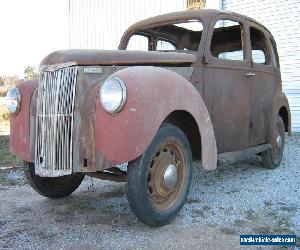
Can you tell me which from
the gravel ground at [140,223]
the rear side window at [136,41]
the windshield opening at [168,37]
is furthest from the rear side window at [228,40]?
the gravel ground at [140,223]

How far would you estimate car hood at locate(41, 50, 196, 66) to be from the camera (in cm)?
335

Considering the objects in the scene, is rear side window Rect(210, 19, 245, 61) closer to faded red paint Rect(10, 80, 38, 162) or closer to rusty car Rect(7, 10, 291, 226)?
rusty car Rect(7, 10, 291, 226)

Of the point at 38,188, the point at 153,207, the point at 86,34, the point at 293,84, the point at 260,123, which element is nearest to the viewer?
the point at 153,207

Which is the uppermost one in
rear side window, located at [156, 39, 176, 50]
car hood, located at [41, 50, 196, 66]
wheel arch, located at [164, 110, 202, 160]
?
rear side window, located at [156, 39, 176, 50]

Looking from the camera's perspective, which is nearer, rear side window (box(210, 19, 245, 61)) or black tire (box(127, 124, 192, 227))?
black tire (box(127, 124, 192, 227))

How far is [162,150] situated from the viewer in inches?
136

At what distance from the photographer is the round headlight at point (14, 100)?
12.4 ft

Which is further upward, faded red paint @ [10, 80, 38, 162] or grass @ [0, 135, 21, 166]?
faded red paint @ [10, 80, 38, 162]

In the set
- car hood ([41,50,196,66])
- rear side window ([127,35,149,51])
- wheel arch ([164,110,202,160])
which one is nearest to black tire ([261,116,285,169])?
wheel arch ([164,110,202,160])

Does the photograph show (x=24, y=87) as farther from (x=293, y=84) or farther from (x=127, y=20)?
(x=127, y=20)

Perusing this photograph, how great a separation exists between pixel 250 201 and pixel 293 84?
637 cm

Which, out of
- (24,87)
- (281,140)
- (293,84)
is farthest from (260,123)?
(293,84)

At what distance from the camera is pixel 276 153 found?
5922 mm

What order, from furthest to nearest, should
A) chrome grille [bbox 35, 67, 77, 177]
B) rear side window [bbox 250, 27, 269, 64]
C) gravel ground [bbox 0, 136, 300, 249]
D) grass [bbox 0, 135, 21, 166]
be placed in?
1. grass [bbox 0, 135, 21, 166]
2. rear side window [bbox 250, 27, 269, 64]
3. chrome grille [bbox 35, 67, 77, 177]
4. gravel ground [bbox 0, 136, 300, 249]
